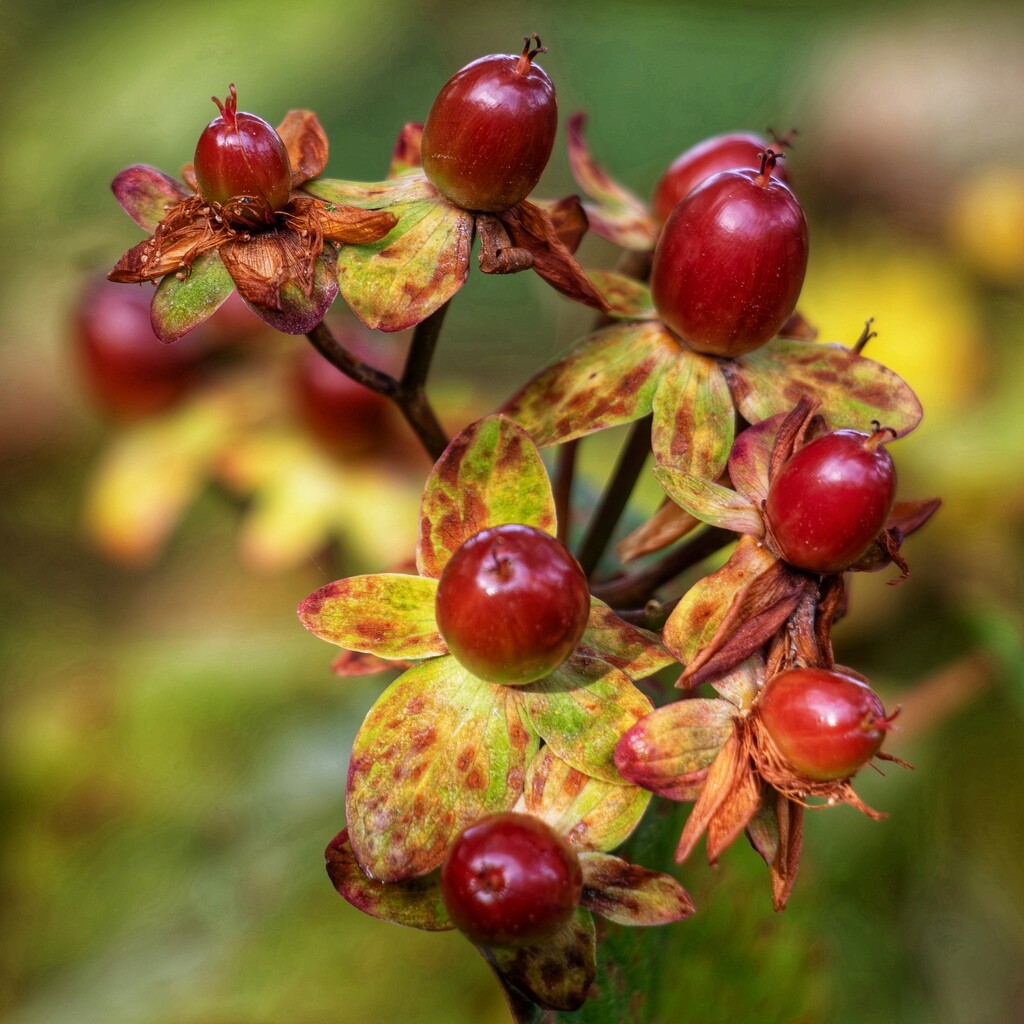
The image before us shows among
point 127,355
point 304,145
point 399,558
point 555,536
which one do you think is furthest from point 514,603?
point 127,355

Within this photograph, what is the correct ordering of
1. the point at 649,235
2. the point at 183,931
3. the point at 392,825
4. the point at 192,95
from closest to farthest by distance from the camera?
the point at 392,825 → the point at 649,235 → the point at 183,931 → the point at 192,95

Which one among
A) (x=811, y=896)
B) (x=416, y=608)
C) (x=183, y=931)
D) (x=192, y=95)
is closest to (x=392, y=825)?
(x=416, y=608)

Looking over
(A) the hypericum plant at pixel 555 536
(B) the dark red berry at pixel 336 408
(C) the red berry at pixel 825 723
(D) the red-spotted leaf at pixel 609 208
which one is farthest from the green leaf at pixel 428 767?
(B) the dark red berry at pixel 336 408

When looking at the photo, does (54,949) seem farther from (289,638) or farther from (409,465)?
(409,465)

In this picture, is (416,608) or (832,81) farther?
(832,81)

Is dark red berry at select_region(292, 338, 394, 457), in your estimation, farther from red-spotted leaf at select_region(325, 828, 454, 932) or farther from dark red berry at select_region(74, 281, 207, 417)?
red-spotted leaf at select_region(325, 828, 454, 932)

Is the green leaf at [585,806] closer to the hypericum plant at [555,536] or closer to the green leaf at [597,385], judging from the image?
the hypericum plant at [555,536]

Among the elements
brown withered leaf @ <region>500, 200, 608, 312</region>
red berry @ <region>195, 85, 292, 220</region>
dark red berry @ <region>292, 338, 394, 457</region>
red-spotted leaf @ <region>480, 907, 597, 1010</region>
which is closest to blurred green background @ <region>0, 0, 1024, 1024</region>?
dark red berry @ <region>292, 338, 394, 457</region>
